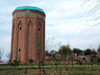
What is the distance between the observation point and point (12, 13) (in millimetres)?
33438

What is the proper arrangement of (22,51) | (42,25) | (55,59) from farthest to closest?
(42,25) → (22,51) → (55,59)

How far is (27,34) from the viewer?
30766 millimetres

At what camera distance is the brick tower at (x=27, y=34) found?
30.1m

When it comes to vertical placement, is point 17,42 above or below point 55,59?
above

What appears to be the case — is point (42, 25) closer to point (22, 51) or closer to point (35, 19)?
point (35, 19)

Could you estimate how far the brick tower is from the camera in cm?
3006

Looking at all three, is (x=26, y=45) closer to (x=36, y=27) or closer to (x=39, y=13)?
(x=36, y=27)

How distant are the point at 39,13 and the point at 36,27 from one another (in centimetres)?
308

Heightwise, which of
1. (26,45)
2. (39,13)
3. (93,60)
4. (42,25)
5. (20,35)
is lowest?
(93,60)

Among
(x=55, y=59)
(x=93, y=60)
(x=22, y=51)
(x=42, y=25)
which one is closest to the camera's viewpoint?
(x=55, y=59)

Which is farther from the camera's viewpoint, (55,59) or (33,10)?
(33,10)

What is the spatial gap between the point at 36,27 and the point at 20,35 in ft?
11.9

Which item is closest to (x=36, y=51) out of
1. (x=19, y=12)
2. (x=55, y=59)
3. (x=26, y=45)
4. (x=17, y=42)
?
(x=26, y=45)

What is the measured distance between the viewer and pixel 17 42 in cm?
3109
